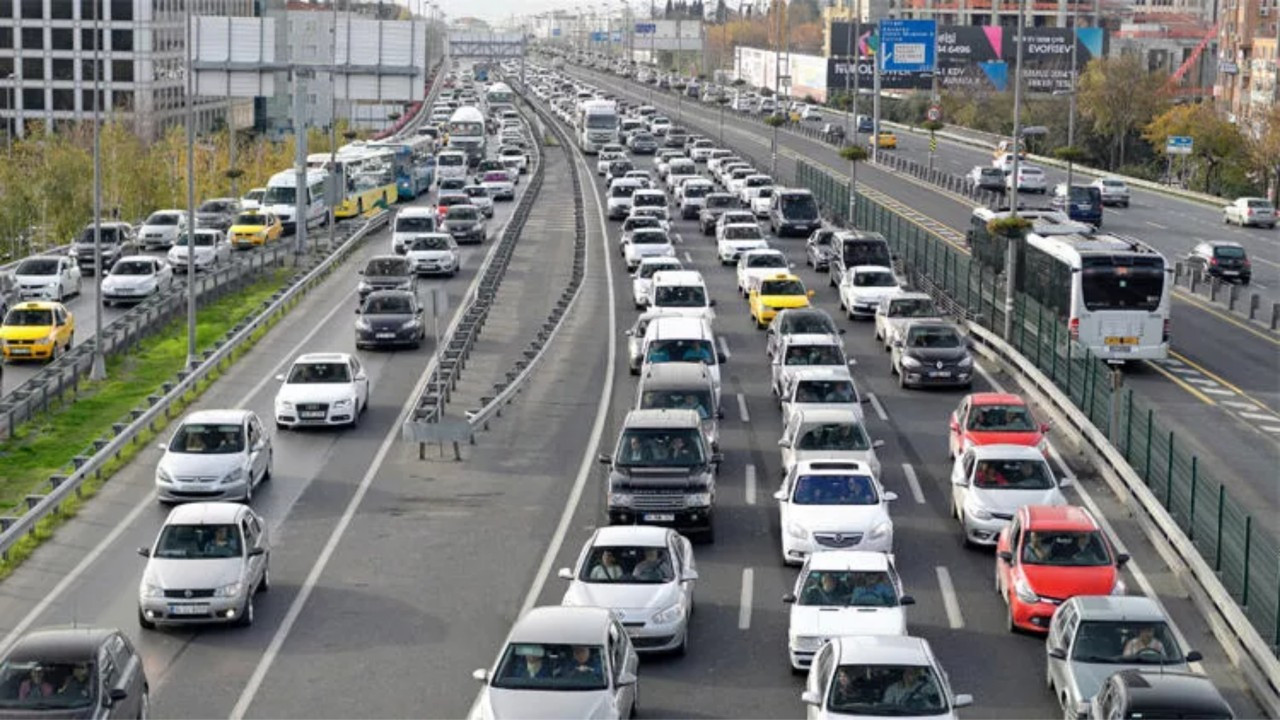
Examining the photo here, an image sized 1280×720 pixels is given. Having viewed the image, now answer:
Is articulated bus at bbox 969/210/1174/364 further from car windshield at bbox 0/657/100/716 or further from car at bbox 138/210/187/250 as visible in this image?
car at bbox 138/210/187/250

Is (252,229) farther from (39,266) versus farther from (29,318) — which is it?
(29,318)

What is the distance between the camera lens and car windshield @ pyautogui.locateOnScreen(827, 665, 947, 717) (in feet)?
65.1

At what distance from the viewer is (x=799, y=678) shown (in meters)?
24.0

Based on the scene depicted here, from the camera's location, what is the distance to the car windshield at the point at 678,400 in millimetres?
36125

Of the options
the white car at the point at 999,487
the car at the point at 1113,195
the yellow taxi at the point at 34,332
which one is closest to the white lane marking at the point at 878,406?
the white car at the point at 999,487

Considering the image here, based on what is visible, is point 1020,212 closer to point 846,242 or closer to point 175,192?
point 846,242

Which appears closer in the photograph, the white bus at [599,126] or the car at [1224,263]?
the car at [1224,263]

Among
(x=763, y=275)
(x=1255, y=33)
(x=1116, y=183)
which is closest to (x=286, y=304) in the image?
(x=763, y=275)

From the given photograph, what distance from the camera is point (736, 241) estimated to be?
67750 millimetres

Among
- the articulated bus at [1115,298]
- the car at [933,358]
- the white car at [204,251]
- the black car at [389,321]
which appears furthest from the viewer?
the white car at [204,251]

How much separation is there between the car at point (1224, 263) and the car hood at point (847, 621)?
43.8 meters

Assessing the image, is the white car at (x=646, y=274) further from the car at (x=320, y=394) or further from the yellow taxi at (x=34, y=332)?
the car at (x=320, y=394)

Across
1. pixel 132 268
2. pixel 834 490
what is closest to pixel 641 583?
pixel 834 490

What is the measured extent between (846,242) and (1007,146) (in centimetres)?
6095
